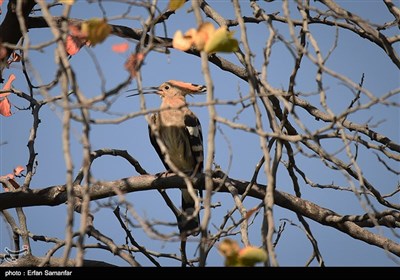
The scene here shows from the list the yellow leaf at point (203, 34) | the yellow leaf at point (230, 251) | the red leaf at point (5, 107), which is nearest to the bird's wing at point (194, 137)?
the red leaf at point (5, 107)

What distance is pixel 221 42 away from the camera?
2230 mm

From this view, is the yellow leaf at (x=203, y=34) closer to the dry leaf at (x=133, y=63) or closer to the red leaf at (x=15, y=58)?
the dry leaf at (x=133, y=63)

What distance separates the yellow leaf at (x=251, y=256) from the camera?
204cm

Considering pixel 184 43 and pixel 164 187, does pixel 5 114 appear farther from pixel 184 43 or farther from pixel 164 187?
pixel 184 43

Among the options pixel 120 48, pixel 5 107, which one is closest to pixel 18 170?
pixel 5 107

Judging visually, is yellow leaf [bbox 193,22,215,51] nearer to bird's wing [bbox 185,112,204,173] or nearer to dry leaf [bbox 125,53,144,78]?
dry leaf [bbox 125,53,144,78]

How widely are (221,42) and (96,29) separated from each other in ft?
1.38

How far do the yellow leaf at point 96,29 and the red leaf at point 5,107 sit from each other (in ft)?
7.49

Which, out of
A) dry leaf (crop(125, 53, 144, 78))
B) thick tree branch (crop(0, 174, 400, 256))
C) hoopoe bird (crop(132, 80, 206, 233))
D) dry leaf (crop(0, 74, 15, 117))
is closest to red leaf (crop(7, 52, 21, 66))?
dry leaf (crop(0, 74, 15, 117))

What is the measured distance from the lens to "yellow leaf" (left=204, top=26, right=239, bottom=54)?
2.23m

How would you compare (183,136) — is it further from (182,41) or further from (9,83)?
(182,41)

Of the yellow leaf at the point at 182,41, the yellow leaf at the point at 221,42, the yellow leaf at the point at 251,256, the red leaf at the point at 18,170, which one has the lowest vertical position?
the yellow leaf at the point at 251,256

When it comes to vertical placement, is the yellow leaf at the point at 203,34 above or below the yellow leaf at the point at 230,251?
above
